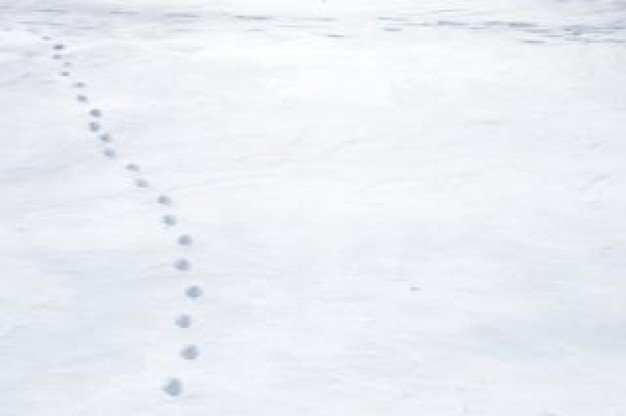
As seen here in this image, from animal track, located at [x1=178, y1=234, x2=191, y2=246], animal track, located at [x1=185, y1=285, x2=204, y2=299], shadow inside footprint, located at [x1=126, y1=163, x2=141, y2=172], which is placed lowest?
animal track, located at [x1=185, y1=285, x2=204, y2=299]

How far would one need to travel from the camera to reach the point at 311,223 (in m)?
3.26

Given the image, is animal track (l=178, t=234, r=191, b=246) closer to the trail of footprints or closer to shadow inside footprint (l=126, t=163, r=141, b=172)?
the trail of footprints

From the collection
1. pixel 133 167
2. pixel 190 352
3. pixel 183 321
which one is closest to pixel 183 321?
pixel 183 321

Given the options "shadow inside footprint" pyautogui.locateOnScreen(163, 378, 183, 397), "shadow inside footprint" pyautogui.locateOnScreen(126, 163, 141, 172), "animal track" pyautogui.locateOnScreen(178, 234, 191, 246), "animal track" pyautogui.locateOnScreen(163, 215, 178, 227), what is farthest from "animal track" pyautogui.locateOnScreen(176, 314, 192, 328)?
"shadow inside footprint" pyautogui.locateOnScreen(126, 163, 141, 172)

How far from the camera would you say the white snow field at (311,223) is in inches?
91.7

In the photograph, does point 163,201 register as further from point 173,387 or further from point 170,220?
point 173,387

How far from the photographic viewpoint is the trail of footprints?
2.41 m

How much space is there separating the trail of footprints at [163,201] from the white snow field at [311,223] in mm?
11

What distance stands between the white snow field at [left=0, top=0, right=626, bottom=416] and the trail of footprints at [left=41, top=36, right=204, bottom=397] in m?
0.01

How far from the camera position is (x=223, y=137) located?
4.13 meters

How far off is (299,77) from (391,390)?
10.1ft

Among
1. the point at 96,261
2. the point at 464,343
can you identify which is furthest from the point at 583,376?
the point at 96,261

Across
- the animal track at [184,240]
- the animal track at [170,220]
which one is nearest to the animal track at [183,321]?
the animal track at [184,240]

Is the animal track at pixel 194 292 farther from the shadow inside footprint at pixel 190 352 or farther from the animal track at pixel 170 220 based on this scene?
the animal track at pixel 170 220
